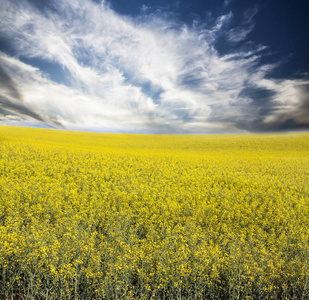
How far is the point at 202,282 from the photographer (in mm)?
4129

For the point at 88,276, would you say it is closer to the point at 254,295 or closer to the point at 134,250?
the point at 134,250

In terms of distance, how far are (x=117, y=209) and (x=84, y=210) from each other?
1.53 meters

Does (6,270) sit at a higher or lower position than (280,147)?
lower

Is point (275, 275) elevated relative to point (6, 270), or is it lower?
elevated

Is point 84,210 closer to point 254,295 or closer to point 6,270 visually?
point 6,270

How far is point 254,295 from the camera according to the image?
4012 millimetres

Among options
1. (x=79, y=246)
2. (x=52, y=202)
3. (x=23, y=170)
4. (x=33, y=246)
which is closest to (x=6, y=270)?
(x=33, y=246)

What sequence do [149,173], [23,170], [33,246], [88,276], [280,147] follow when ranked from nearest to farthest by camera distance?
[88,276] → [33,246] → [23,170] → [149,173] → [280,147]

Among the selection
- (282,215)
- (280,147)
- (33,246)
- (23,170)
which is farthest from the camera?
(280,147)

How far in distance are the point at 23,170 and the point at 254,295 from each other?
1402cm

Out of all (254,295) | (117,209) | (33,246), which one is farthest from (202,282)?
(117,209)

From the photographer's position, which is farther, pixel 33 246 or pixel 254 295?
pixel 33 246

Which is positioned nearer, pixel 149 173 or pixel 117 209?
pixel 117 209

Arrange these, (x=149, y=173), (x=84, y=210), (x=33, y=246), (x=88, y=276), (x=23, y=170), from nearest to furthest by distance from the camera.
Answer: (x=88, y=276)
(x=33, y=246)
(x=84, y=210)
(x=23, y=170)
(x=149, y=173)
